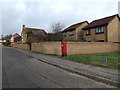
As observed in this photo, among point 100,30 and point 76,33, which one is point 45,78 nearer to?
point 100,30

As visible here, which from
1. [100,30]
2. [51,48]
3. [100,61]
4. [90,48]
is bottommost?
[100,61]

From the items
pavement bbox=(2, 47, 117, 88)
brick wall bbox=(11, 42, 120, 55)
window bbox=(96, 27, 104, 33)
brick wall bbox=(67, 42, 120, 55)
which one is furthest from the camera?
window bbox=(96, 27, 104, 33)

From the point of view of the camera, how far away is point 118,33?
26.7 m

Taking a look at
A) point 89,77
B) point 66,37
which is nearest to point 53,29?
point 66,37

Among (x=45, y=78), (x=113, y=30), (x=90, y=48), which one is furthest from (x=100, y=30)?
(x=45, y=78)

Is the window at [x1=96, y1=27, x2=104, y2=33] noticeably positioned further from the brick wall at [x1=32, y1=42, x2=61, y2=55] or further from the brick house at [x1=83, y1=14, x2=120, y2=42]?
the brick wall at [x1=32, y1=42, x2=61, y2=55]

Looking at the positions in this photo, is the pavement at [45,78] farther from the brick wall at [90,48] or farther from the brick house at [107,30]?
the brick house at [107,30]

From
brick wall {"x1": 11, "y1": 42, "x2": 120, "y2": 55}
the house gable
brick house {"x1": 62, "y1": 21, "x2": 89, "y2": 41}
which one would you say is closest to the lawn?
brick wall {"x1": 11, "y1": 42, "x2": 120, "y2": 55}

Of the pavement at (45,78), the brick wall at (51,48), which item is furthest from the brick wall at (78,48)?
the pavement at (45,78)

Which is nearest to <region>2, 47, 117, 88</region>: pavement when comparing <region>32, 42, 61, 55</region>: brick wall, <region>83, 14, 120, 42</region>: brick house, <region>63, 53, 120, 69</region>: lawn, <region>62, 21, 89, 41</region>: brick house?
<region>63, 53, 120, 69</region>: lawn

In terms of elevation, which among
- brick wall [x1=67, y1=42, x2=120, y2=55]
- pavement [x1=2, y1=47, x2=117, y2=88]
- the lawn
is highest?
brick wall [x1=67, y1=42, x2=120, y2=55]

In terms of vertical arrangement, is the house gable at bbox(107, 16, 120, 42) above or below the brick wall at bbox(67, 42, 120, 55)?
above

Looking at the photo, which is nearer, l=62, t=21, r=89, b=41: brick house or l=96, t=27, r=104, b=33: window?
l=96, t=27, r=104, b=33: window

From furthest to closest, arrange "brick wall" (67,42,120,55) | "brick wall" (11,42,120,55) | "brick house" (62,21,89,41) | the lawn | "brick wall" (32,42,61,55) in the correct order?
"brick house" (62,21,89,41) < "brick wall" (67,42,120,55) < "brick wall" (11,42,120,55) < "brick wall" (32,42,61,55) < the lawn
